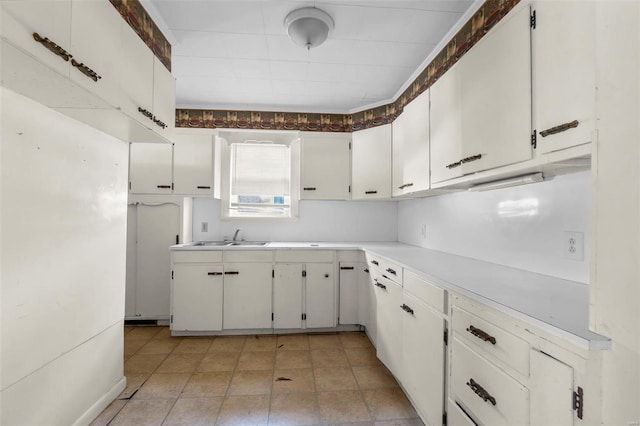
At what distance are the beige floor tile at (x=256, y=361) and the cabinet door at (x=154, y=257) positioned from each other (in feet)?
4.04

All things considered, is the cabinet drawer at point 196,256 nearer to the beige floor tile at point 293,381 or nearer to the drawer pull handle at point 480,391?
the beige floor tile at point 293,381

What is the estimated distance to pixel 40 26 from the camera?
97 centimetres

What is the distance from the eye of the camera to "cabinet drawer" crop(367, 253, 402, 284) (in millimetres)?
2047

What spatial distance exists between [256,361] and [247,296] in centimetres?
69

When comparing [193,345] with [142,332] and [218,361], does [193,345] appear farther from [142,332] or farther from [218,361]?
[142,332]

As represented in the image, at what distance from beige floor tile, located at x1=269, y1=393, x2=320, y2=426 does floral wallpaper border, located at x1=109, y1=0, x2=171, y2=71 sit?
2.44 metres

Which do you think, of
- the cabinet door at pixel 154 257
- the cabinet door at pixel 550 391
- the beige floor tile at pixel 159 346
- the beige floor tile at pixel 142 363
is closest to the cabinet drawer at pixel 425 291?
the cabinet door at pixel 550 391

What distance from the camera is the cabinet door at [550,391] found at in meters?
0.81

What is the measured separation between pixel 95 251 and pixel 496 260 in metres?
2.51

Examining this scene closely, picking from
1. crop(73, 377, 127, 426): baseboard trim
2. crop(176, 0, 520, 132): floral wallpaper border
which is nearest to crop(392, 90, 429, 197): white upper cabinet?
crop(176, 0, 520, 132): floral wallpaper border

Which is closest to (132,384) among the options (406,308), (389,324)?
(389,324)

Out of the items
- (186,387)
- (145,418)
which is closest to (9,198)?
(145,418)

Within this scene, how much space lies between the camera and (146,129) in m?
1.76

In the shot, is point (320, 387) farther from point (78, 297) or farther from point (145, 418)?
point (78, 297)
